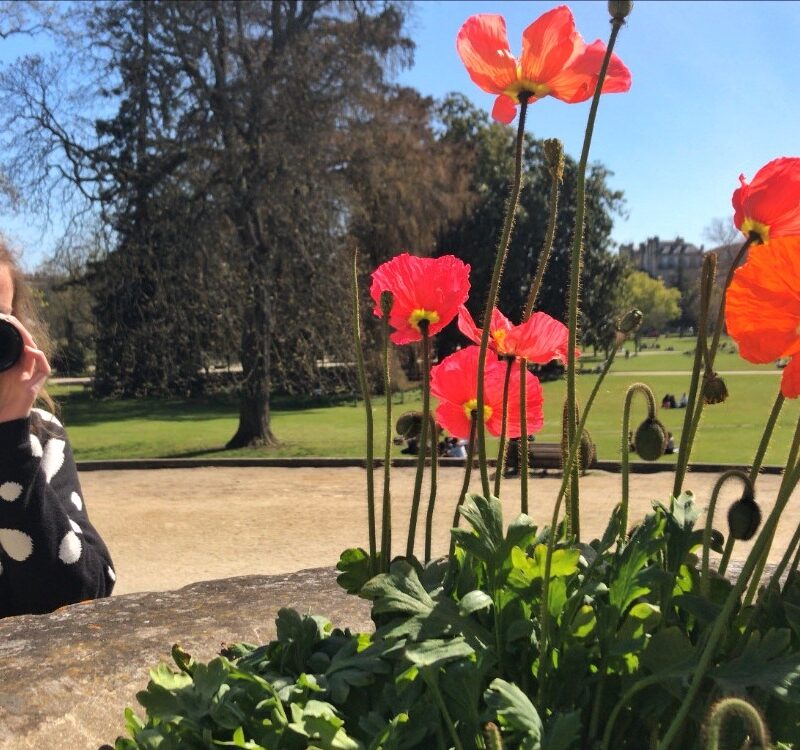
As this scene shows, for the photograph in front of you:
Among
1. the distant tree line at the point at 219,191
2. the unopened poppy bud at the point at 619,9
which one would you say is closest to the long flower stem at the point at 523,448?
the unopened poppy bud at the point at 619,9

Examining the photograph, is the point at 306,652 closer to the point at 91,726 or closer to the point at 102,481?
the point at 91,726

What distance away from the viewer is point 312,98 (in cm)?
1655

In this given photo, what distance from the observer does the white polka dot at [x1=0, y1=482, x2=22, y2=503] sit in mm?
2227

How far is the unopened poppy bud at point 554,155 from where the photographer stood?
39.4 inches

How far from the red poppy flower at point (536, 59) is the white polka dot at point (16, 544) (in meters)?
1.63

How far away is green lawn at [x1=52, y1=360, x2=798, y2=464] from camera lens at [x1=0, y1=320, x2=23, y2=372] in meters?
8.05

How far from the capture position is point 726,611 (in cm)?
72

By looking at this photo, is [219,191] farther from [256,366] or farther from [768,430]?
[768,430]

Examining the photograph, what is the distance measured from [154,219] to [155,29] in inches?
129

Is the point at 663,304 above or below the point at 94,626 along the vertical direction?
above

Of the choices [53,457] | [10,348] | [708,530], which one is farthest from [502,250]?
[53,457]

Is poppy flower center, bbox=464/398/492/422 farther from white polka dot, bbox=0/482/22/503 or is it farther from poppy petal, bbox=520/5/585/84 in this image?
white polka dot, bbox=0/482/22/503

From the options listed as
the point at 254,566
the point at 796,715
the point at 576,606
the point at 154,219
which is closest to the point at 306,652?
the point at 576,606

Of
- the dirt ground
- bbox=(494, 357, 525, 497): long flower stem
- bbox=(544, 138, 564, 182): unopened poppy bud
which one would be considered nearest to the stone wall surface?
bbox=(494, 357, 525, 497): long flower stem
